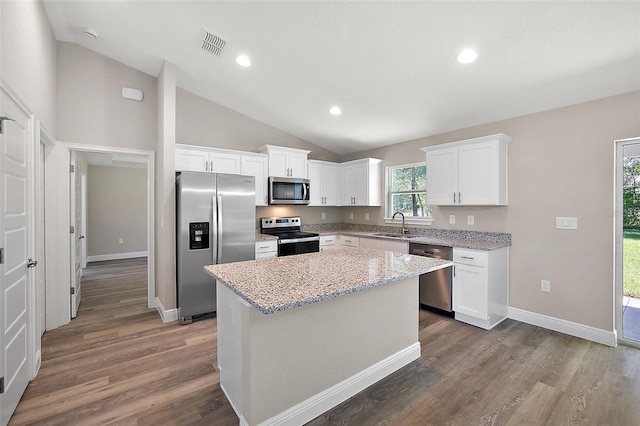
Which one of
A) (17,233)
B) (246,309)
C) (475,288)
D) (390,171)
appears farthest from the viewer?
(390,171)

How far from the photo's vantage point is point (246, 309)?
1594 mm

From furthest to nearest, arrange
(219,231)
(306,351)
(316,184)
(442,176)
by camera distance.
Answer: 1. (316,184)
2. (442,176)
3. (219,231)
4. (306,351)

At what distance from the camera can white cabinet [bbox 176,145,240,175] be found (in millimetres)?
3768

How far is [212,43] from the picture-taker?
116 inches

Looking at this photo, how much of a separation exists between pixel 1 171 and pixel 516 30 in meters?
3.55

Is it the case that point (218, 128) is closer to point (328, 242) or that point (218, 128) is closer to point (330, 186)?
point (330, 186)

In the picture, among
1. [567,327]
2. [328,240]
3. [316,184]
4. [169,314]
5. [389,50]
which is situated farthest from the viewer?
[316,184]

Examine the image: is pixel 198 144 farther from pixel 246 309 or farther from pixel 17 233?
pixel 246 309

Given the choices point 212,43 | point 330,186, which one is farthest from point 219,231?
point 330,186

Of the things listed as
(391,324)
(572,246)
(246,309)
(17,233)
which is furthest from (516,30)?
(17,233)

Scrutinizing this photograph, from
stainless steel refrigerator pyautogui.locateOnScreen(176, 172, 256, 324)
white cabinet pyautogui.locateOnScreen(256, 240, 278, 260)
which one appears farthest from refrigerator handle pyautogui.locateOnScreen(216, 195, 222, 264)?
white cabinet pyautogui.locateOnScreen(256, 240, 278, 260)

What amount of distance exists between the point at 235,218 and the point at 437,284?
265 cm

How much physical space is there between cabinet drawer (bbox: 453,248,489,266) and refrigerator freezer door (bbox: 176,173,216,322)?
113 inches

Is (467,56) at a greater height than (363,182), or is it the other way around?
(467,56)
